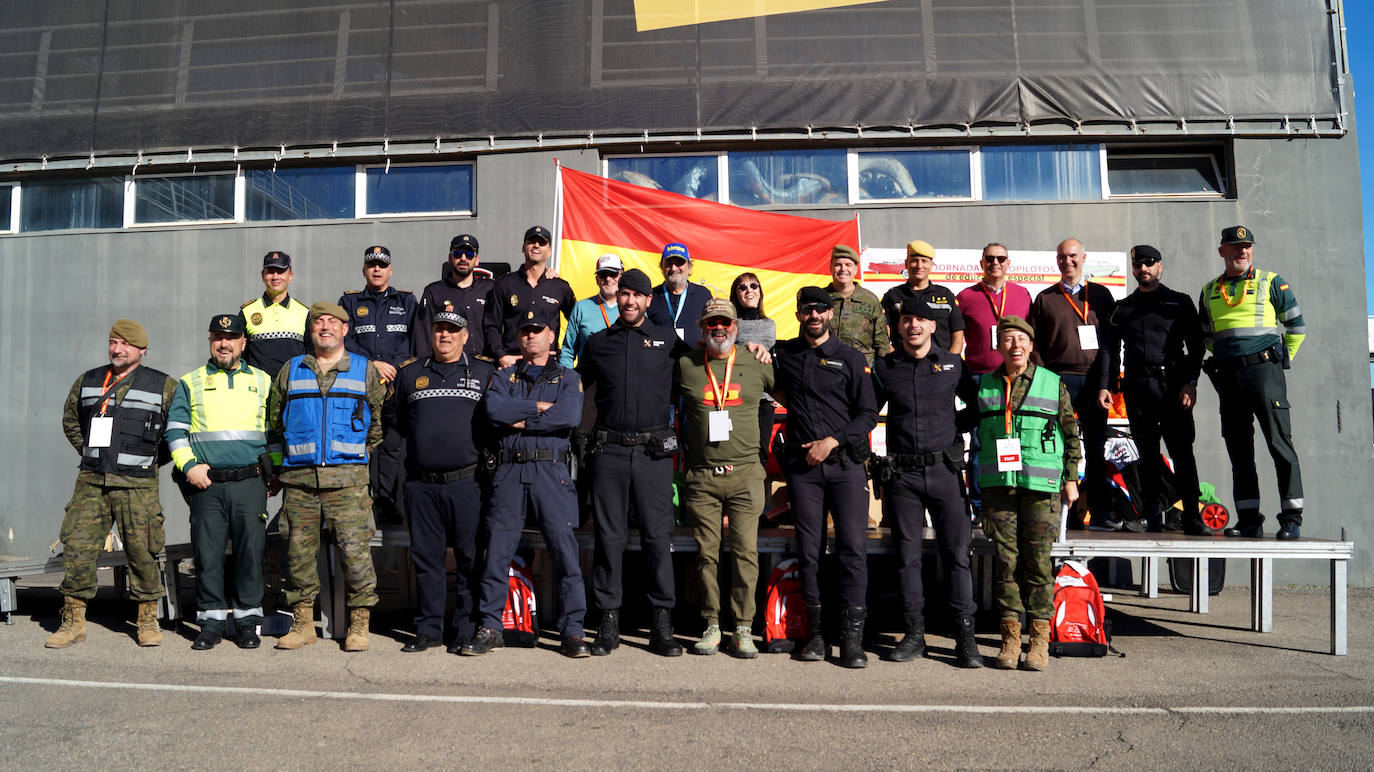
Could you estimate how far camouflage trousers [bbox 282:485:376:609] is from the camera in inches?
232

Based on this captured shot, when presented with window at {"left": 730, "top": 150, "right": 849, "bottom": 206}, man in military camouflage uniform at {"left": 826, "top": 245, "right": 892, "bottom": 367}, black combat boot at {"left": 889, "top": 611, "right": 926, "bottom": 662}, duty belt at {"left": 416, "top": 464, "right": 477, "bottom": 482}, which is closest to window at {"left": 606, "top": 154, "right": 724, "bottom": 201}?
window at {"left": 730, "top": 150, "right": 849, "bottom": 206}

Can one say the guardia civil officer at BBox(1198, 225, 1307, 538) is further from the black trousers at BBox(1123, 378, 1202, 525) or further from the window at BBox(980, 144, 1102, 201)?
the window at BBox(980, 144, 1102, 201)

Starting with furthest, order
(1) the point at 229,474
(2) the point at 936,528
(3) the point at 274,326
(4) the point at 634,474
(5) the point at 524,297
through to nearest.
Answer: (3) the point at 274,326 < (5) the point at 524,297 < (1) the point at 229,474 < (4) the point at 634,474 < (2) the point at 936,528


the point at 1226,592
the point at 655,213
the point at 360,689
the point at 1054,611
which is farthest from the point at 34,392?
the point at 1226,592

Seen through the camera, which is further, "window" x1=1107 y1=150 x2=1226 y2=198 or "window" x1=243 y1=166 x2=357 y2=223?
"window" x1=243 y1=166 x2=357 y2=223

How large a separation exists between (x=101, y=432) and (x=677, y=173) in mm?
5920

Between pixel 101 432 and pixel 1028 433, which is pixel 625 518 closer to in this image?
pixel 1028 433

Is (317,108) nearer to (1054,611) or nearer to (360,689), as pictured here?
(360,689)

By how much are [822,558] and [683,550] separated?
3.23ft

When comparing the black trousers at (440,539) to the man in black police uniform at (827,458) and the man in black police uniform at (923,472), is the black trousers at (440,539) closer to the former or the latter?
the man in black police uniform at (827,458)

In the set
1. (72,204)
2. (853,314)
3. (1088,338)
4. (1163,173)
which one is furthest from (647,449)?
(72,204)

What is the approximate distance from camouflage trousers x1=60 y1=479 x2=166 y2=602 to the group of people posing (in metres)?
0.02

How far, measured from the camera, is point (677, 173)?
9914 millimetres

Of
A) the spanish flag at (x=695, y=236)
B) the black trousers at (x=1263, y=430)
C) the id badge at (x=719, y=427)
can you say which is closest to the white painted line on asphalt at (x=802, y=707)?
the id badge at (x=719, y=427)
